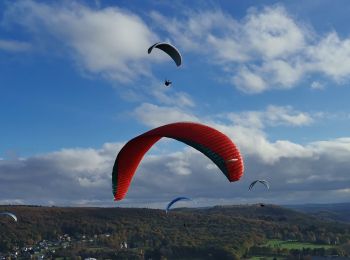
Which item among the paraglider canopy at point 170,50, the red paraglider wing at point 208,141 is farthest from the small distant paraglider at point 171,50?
the red paraglider wing at point 208,141

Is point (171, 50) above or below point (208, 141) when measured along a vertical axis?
above

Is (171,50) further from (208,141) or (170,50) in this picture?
(208,141)

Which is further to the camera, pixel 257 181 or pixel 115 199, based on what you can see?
pixel 257 181

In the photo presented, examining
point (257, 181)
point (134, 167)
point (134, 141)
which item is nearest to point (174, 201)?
point (257, 181)

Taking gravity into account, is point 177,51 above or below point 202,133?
above

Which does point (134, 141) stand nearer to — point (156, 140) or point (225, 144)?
point (156, 140)

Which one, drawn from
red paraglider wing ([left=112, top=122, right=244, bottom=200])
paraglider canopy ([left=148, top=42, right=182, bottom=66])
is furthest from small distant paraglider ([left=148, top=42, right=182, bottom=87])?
red paraglider wing ([left=112, top=122, right=244, bottom=200])

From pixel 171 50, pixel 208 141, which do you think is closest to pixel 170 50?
pixel 171 50

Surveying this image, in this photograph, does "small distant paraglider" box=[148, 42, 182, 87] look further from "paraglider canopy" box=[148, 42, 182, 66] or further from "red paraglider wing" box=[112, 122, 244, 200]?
"red paraglider wing" box=[112, 122, 244, 200]

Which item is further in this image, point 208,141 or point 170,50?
point 170,50
